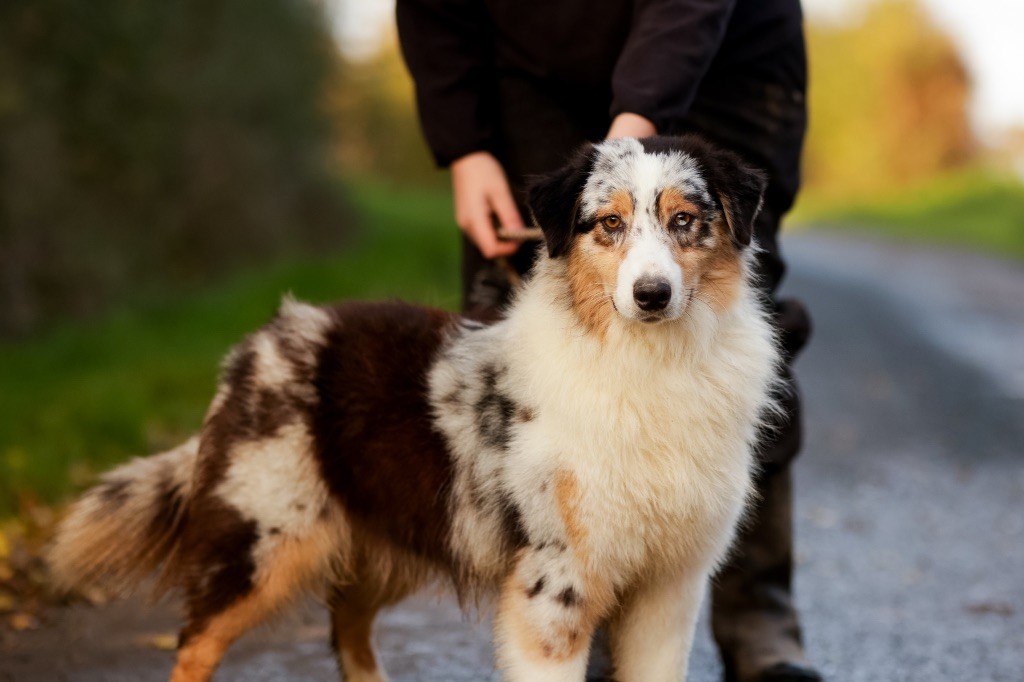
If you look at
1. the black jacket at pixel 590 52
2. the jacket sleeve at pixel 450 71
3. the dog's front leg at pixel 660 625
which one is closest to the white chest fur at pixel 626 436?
the dog's front leg at pixel 660 625

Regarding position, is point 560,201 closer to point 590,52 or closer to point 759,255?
point 590,52

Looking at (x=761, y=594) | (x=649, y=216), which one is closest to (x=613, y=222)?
(x=649, y=216)

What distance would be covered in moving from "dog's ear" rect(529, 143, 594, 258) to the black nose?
37 centimetres

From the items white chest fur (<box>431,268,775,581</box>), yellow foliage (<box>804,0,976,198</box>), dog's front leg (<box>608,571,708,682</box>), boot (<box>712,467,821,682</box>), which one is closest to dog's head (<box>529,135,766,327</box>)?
white chest fur (<box>431,268,775,581</box>)

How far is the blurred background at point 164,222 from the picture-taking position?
8414 mm

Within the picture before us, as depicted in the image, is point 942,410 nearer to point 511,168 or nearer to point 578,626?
point 511,168

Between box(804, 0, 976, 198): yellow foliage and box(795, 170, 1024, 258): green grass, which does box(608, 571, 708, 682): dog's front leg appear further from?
box(804, 0, 976, 198): yellow foliage

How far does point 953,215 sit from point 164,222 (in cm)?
1994

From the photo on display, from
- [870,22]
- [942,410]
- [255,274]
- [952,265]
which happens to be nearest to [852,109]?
[870,22]

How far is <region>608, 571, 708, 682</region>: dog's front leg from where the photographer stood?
354 centimetres

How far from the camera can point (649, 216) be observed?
3.31 m

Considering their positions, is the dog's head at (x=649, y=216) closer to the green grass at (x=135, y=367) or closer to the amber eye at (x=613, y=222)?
the amber eye at (x=613, y=222)

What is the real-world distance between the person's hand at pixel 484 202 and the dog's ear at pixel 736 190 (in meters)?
0.83

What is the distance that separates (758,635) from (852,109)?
47.0 meters
